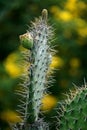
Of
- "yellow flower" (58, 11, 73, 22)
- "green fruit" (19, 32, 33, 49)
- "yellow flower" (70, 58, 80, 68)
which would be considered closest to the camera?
"green fruit" (19, 32, 33, 49)

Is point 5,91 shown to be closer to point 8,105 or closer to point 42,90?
point 8,105

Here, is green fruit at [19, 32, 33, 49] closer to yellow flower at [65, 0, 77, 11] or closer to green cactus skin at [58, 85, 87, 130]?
green cactus skin at [58, 85, 87, 130]

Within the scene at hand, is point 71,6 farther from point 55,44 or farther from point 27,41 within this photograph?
point 27,41

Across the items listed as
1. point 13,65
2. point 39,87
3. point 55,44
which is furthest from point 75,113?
point 13,65

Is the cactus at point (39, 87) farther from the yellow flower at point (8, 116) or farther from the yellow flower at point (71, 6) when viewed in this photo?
the yellow flower at point (71, 6)

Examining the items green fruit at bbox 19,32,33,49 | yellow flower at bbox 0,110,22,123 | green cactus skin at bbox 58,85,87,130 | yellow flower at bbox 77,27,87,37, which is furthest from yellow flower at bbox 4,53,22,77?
green fruit at bbox 19,32,33,49

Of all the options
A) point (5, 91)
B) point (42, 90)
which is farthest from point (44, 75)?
point (5, 91)

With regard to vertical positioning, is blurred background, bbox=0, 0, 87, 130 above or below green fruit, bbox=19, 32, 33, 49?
above
